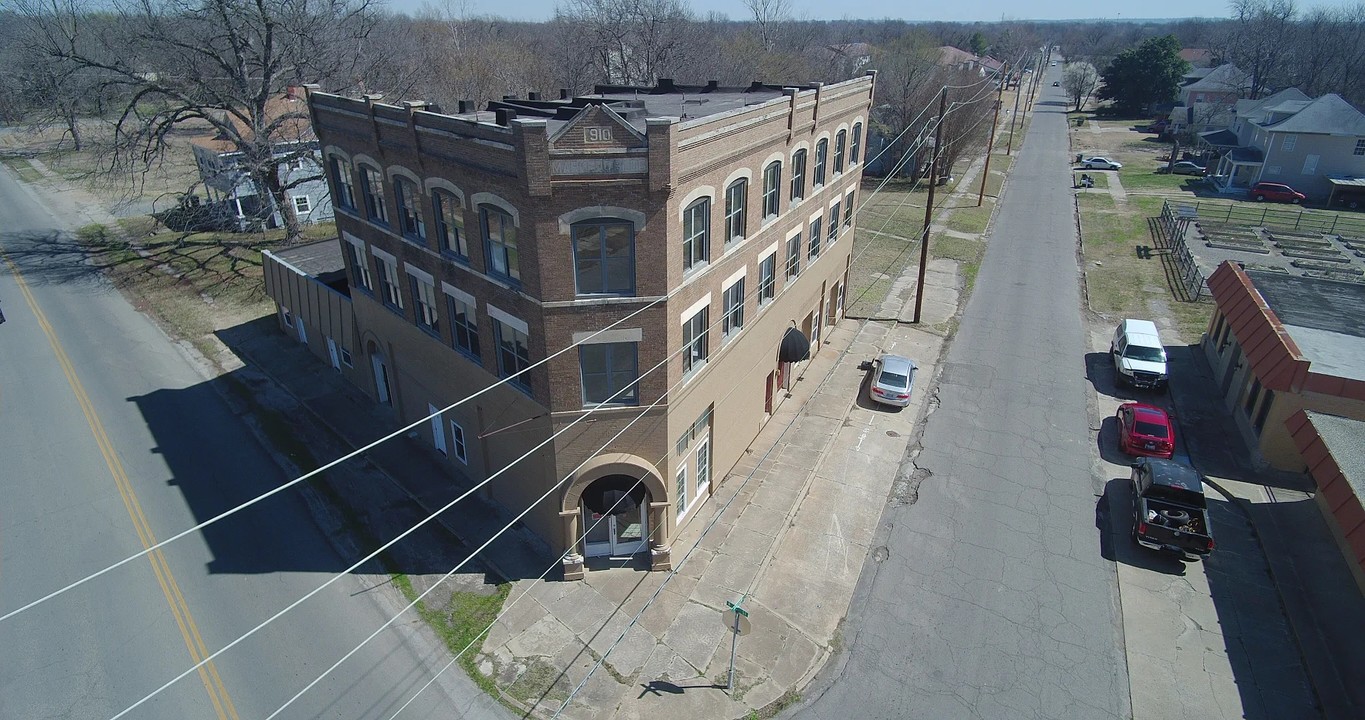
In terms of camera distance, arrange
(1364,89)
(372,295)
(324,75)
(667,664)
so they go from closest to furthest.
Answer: (667,664) → (372,295) → (324,75) → (1364,89)

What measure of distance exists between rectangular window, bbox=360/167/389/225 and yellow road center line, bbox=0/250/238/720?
34.6 feet

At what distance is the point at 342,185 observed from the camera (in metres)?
21.5

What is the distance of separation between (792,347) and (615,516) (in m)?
9.39

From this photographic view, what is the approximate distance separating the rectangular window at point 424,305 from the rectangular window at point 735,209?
8.29 meters

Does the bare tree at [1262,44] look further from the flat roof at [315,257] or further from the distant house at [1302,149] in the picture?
the flat roof at [315,257]

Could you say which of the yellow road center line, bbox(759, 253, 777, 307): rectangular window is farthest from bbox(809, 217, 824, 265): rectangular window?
the yellow road center line

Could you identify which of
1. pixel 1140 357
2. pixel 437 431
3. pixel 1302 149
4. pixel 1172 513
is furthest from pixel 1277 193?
pixel 437 431

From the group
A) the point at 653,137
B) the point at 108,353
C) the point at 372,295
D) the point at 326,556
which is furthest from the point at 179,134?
the point at 653,137

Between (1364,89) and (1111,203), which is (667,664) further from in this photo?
(1364,89)

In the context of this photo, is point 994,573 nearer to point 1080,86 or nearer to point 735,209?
point 735,209

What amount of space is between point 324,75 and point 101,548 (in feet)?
Result: 104

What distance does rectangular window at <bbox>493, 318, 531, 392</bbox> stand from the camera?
15875 millimetres

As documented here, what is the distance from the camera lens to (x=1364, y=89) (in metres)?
79.9

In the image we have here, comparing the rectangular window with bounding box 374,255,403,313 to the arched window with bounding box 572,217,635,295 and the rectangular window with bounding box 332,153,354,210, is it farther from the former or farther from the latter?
the arched window with bounding box 572,217,635,295
